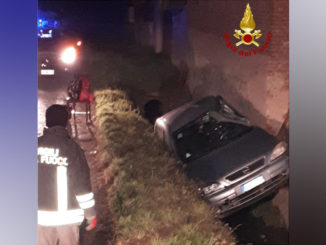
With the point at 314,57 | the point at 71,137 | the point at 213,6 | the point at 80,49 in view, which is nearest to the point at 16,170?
the point at 71,137

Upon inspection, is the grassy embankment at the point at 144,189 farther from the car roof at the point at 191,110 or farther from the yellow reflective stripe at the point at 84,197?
the yellow reflective stripe at the point at 84,197

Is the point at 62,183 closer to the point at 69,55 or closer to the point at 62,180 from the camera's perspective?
the point at 62,180

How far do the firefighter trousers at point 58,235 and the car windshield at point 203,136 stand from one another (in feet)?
3.69

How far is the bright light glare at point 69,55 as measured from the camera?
4465 mm

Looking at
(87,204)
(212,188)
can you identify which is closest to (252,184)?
(212,188)

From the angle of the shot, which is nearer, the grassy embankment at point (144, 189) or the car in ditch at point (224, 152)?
the grassy embankment at point (144, 189)

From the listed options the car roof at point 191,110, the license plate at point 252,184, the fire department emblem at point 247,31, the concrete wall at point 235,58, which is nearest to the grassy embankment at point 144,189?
the car roof at point 191,110

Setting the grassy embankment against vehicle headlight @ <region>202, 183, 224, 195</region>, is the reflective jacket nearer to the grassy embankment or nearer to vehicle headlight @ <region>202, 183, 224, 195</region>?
the grassy embankment

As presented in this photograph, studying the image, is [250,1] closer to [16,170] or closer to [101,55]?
[101,55]

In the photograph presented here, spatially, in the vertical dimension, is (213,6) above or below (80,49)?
above

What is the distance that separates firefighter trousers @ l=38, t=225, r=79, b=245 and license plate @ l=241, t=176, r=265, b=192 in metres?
1.40

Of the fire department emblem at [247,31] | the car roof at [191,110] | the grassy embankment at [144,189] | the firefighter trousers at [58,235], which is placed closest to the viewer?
the firefighter trousers at [58,235]

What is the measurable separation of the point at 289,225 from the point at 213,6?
1.96m

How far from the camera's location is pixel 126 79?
462 centimetres
